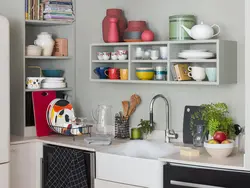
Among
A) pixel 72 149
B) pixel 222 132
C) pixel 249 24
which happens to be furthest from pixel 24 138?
pixel 249 24

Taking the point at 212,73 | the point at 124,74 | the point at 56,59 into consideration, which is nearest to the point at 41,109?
the point at 56,59

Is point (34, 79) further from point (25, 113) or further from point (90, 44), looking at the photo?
point (90, 44)

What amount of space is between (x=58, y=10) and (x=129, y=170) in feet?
5.65

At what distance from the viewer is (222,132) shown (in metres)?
3.55

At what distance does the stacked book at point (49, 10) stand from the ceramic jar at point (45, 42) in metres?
0.15

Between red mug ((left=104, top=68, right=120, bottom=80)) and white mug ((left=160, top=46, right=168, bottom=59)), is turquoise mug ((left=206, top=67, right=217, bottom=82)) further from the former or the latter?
red mug ((left=104, top=68, right=120, bottom=80))

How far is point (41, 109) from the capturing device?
4.54 metres

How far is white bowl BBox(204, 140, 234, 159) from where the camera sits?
3447 millimetres

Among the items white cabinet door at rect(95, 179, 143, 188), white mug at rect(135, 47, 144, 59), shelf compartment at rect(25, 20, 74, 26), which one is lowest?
white cabinet door at rect(95, 179, 143, 188)

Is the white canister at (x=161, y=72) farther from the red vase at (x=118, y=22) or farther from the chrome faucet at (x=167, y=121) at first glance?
the red vase at (x=118, y=22)

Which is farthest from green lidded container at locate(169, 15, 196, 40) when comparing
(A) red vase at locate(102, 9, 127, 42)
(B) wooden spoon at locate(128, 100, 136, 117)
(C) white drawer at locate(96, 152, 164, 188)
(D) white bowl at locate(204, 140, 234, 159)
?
(C) white drawer at locate(96, 152, 164, 188)

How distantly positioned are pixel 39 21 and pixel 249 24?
2.06 metres

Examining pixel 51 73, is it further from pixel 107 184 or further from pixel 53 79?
pixel 107 184

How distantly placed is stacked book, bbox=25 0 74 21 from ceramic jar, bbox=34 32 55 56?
0.15 meters
